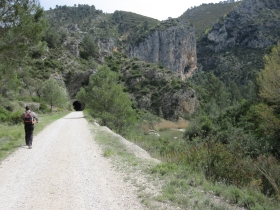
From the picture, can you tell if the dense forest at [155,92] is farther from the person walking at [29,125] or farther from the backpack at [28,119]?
the backpack at [28,119]

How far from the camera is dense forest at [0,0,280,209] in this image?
23.5 ft

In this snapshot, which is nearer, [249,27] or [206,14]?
[249,27]

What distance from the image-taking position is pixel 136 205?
4449 mm

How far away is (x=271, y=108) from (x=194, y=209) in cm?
1501

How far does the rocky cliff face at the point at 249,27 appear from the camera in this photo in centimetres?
11219

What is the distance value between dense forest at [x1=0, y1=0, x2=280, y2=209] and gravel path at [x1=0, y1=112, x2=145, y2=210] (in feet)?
4.14

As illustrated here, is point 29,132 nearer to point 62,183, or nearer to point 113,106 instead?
point 62,183

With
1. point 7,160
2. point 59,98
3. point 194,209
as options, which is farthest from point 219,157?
point 59,98

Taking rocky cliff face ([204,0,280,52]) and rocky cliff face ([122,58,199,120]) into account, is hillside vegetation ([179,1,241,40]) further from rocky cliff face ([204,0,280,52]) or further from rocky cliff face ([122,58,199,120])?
rocky cliff face ([122,58,199,120])

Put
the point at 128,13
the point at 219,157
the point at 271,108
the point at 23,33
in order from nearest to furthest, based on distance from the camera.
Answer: the point at 219,157
the point at 23,33
the point at 271,108
the point at 128,13

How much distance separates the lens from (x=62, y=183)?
5.59 metres

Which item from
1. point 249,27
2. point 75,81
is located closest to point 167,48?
point 249,27

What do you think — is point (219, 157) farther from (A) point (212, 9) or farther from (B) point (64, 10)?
(A) point (212, 9)

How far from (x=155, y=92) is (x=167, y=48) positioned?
57.7m
